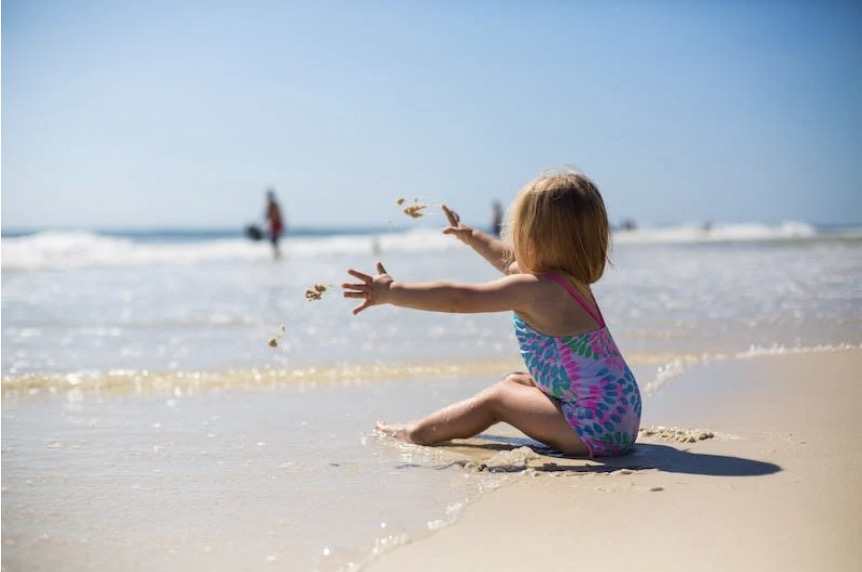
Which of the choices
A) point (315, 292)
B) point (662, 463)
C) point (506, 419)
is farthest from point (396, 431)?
point (662, 463)

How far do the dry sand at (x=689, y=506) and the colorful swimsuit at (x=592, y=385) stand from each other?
90mm

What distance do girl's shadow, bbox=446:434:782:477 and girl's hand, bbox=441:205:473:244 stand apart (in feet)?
3.20

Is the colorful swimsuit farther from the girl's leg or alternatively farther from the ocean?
the ocean

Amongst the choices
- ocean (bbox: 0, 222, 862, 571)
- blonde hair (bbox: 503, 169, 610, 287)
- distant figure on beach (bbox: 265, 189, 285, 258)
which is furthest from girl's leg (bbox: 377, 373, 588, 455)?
distant figure on beach (bbox: 265, 189, 285, 258)

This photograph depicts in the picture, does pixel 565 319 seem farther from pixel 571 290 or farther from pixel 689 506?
pixel 689 506

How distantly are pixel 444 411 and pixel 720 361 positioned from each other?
2248 millimetres

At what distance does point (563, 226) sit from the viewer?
Result: 118 inches

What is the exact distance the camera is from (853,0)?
374 cm

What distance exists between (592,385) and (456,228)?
1038mm

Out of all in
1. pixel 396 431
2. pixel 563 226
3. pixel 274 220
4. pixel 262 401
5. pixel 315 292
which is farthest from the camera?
pixel 274 220

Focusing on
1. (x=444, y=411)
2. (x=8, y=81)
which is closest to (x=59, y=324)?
(x=8, y=81)

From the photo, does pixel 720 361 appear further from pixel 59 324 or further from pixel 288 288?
pixel 288 288

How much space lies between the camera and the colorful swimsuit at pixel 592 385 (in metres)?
3.00

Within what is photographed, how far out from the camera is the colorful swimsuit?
300cm
